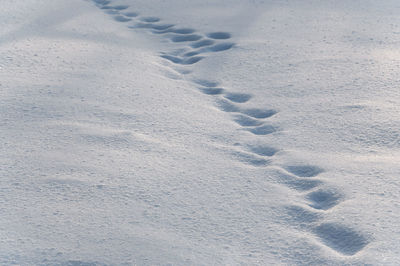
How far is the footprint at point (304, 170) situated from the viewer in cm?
132

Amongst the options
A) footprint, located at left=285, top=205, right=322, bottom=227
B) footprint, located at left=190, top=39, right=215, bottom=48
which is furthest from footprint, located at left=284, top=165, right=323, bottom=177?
footprint, located at left=190, top=39, right=215, bottom=48

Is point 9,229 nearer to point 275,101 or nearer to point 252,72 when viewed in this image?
point 275,101

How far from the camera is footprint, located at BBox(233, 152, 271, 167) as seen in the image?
4.52 ft

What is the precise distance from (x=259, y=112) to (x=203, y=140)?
273 mm

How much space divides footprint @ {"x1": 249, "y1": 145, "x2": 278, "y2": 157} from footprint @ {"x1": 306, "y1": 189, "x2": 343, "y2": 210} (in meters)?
0.22

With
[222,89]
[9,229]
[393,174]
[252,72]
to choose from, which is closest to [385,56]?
[252,72]

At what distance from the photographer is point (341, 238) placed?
108 cm

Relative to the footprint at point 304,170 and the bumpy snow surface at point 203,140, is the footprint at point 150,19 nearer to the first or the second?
the bumpy snow surface at point 203,140

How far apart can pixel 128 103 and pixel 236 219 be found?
68 cm

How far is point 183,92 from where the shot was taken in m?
1.79

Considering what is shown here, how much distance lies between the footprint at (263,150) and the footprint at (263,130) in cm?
9

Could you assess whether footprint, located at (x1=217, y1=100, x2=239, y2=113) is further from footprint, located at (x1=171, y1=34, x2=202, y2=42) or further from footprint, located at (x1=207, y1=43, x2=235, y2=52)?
footprint, located at (x1=171, y1=34, x2=202, y2=42)

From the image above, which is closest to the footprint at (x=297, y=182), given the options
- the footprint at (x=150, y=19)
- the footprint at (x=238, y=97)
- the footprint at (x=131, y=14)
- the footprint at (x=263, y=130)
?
the footprint at (x=263, y=130)

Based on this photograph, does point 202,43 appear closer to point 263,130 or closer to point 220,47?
point 220,47
